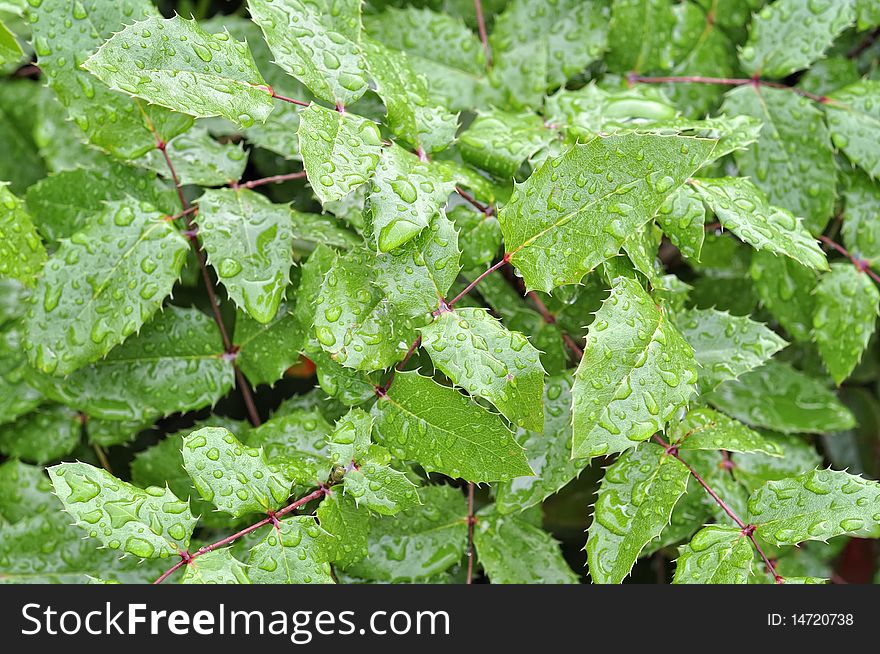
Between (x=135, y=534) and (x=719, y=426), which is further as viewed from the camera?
(x=719, y=426)

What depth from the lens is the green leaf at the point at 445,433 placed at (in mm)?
1174

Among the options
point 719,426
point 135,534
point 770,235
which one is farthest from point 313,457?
point 770,235

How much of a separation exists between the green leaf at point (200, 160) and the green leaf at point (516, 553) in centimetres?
77

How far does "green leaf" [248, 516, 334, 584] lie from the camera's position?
1.14 metres

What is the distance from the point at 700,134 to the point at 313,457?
2.91 ft

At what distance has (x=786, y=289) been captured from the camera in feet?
5.29

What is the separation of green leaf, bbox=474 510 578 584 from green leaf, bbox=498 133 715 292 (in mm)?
501

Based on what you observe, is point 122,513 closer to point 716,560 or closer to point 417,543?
point 417,543

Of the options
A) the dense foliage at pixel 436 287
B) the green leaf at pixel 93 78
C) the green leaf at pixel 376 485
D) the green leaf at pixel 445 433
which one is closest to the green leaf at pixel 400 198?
the dense foliage at pixel 436 287

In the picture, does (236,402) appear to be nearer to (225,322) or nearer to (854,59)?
(225,322)

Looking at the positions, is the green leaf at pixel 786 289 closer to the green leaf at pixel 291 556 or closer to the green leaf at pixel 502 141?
the green leaf at pixel 502 141

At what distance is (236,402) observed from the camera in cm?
181

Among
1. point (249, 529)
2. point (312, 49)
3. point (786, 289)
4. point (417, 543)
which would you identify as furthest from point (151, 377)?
point (786, 289)

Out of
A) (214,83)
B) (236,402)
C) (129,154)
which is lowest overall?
(236,402)
